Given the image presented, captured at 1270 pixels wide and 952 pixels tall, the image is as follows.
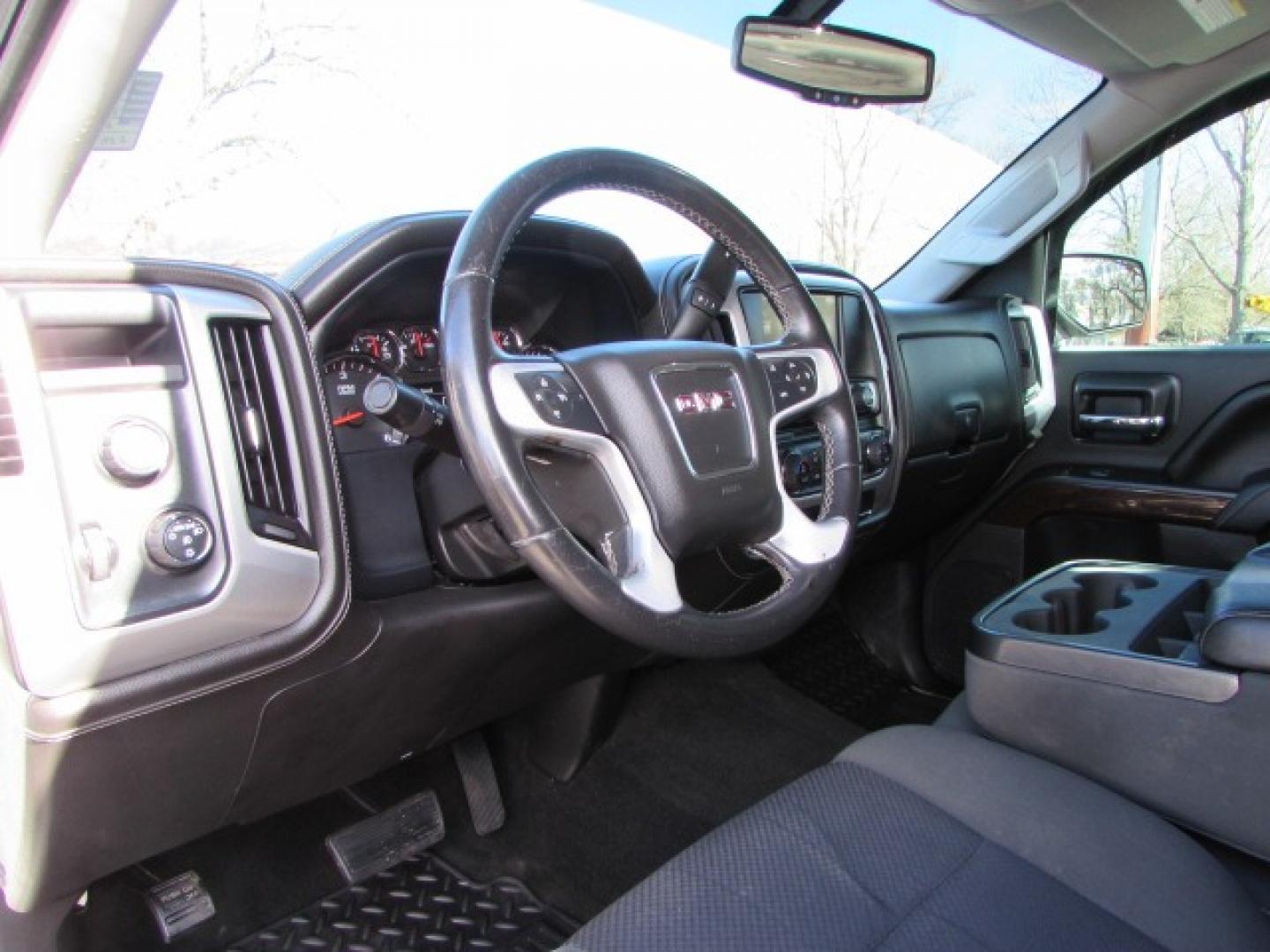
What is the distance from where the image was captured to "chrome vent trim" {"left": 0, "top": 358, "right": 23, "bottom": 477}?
3.09 ft

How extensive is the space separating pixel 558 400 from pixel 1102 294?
7.43 feet

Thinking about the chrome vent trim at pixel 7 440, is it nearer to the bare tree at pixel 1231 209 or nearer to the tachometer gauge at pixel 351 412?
the tachometer gauge at pixel 351 412

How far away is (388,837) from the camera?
188 cm

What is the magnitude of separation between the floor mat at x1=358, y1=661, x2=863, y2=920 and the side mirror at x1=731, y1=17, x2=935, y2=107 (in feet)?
4.54

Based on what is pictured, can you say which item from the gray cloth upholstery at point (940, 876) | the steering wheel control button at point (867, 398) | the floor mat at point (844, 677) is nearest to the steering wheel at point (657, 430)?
the gray cloth upholstery at point (940, 876)

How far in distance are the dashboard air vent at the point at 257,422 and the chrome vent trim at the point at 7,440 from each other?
22 centimetres

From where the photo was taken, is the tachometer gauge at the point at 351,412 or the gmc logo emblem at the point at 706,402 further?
the tachometer gauge at the point at 351,412

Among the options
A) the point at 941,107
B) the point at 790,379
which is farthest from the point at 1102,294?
the point at 790,379

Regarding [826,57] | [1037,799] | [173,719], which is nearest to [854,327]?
[826,57]

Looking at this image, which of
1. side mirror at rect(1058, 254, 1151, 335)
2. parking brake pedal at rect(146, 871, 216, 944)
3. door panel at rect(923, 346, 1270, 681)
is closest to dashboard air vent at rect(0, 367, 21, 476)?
parking brake pedal at rect(146, 871, 216, 944)

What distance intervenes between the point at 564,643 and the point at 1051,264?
193 centimetres

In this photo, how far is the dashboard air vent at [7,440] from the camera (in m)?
0.94

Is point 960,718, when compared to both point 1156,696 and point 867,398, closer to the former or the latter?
point 1156,696

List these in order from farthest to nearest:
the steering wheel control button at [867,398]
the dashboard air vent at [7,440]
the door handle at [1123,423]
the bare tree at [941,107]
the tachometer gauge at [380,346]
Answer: the door handle at [1123,423] < the bare tree at [941,107] < the steering wheel control button at [867,398] < the tachometer gauge at [380,346] < the dashboard air vent at [7,440]
